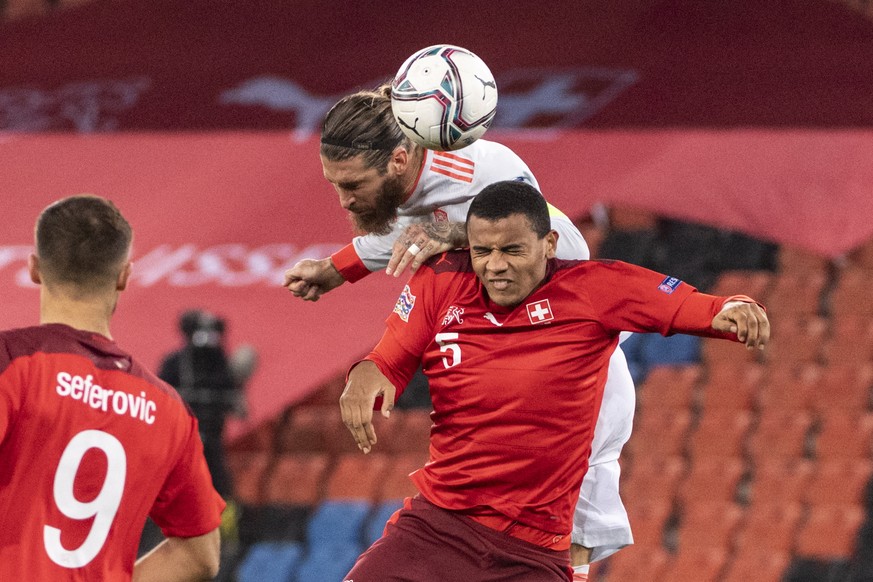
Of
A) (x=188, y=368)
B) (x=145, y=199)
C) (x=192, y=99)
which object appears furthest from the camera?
(x=192, y=99)

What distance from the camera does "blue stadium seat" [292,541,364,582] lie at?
384 inches

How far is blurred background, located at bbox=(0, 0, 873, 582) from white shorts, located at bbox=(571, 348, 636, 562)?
3998mm

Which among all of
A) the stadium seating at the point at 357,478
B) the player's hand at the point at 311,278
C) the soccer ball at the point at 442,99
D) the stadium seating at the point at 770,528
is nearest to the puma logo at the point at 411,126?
the soccer ball at the point at 442,99

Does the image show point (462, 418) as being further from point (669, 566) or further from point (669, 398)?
point (669, 398)

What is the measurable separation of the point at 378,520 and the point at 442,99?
6144 mm

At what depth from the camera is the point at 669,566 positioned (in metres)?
9.00

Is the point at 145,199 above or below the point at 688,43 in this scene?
below

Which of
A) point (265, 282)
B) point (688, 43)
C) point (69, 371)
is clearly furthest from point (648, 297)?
point (688, 43)

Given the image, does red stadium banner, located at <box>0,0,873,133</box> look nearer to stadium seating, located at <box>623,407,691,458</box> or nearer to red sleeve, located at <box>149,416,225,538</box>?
stadium seating, located at <box>623,407,691,458</box>

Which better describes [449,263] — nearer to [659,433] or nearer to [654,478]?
[654,478]

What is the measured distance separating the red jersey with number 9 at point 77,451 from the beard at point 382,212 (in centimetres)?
119

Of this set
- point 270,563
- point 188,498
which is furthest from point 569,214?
point 188,498

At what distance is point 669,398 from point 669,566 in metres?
1.46

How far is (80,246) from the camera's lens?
3.31 m
